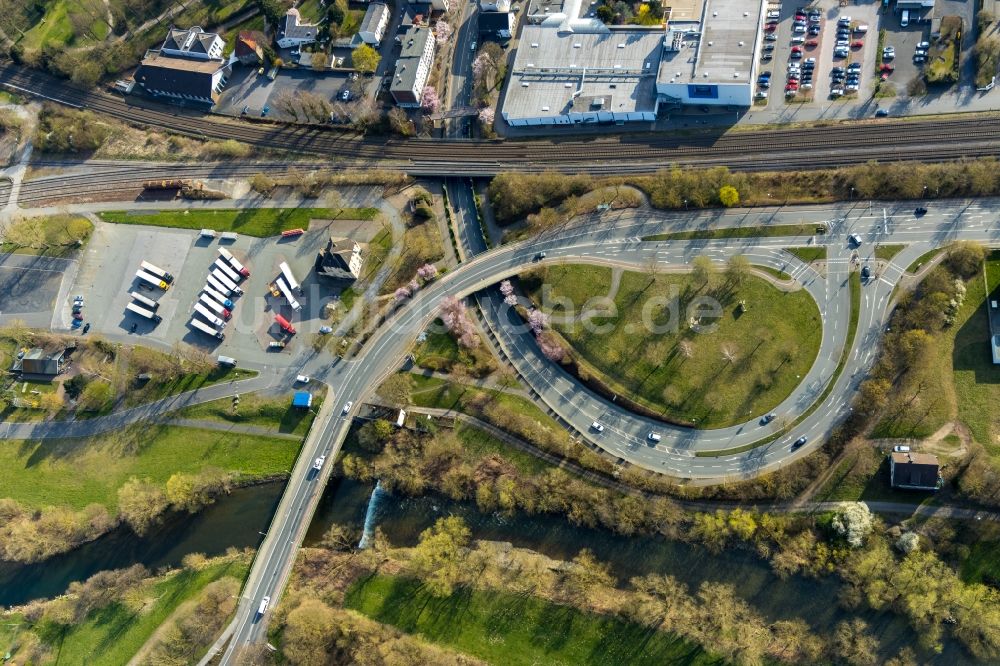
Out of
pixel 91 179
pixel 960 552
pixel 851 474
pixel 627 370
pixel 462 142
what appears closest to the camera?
pixel 960 552

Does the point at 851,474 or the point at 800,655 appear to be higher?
the point at 851,474

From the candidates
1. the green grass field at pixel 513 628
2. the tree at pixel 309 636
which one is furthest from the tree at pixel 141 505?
the green grass field at pixel 513 628

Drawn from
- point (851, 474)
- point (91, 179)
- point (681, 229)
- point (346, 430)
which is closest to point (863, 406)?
point (851, 474)

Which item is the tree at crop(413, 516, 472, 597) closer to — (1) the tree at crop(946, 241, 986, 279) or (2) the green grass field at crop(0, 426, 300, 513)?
(2) the green grass field at crop(0, 426, 300, 513)

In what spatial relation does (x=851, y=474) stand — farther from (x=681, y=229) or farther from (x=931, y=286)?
(x=681, y=229)

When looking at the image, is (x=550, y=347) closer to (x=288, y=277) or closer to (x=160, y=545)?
(x=288, y=277)

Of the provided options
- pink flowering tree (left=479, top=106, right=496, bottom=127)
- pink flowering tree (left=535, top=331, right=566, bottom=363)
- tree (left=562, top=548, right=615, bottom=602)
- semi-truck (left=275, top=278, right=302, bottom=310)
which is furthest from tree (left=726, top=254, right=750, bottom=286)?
semi-truck (left=275, top=278, right=302, bottom=310)
